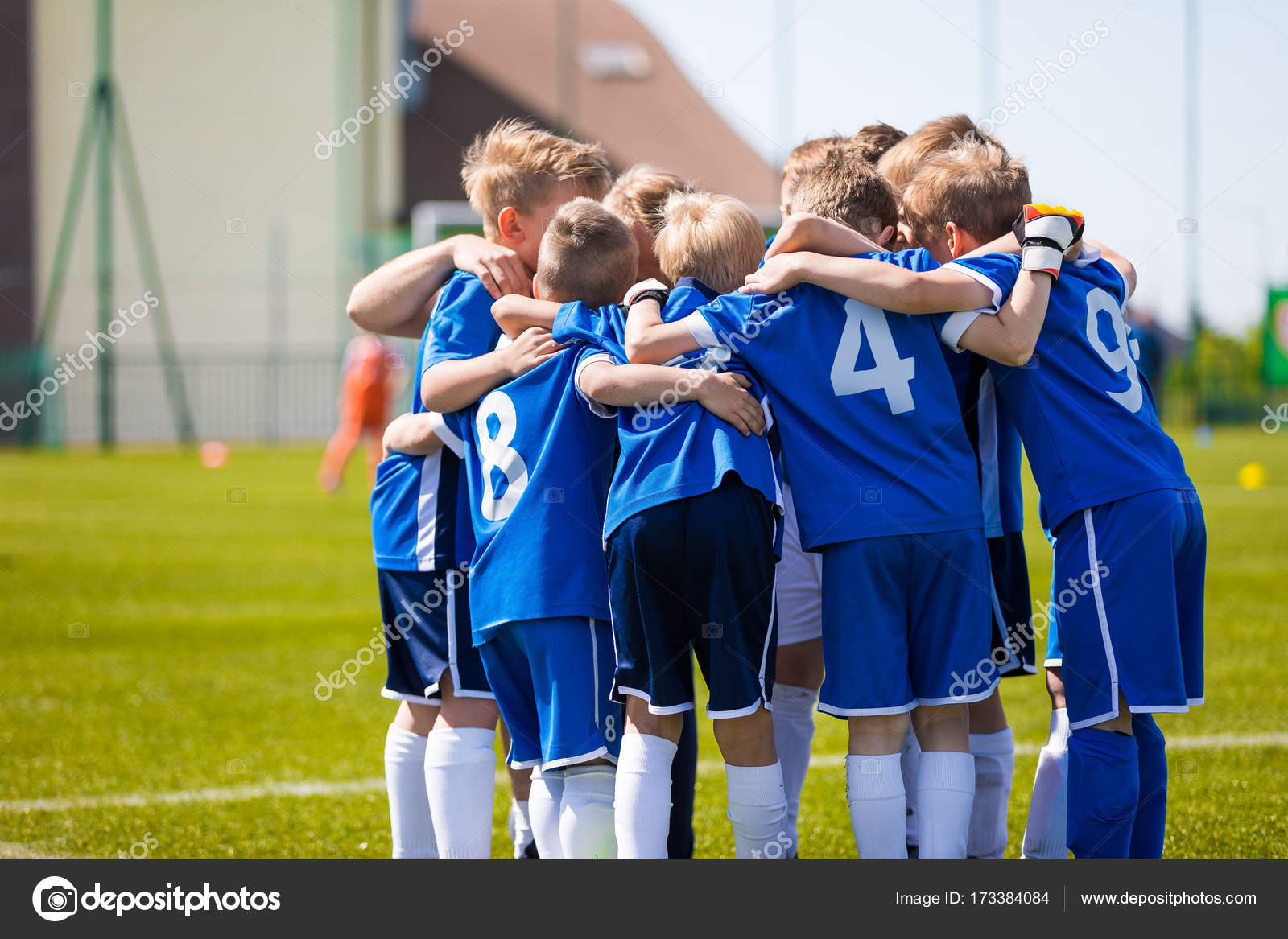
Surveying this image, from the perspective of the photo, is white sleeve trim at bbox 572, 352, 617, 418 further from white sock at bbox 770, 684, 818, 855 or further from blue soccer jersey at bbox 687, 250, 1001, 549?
white sock at bbox 770, 684, 818, 855

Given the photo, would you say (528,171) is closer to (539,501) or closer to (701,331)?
(701,331)

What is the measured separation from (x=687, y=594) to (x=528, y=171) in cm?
114

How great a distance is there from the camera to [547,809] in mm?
2531

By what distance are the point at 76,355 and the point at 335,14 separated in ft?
30.5

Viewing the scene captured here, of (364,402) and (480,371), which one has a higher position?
(480,371)

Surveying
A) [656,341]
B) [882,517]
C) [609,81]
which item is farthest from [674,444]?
[609,81]

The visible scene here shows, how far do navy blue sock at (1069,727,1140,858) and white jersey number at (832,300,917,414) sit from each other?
84cm

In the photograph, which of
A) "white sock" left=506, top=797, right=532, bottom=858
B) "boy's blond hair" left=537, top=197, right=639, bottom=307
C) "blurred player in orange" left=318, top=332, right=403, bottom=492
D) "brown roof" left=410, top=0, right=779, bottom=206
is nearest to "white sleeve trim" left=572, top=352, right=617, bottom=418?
"boy's blond hair" left=537, top=197, right=639, bottom=307

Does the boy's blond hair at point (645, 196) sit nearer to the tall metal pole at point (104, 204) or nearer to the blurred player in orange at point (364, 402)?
the blurred player in orange at point (364, 402)

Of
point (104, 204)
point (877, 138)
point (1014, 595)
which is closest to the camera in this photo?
point (1014, 595)
